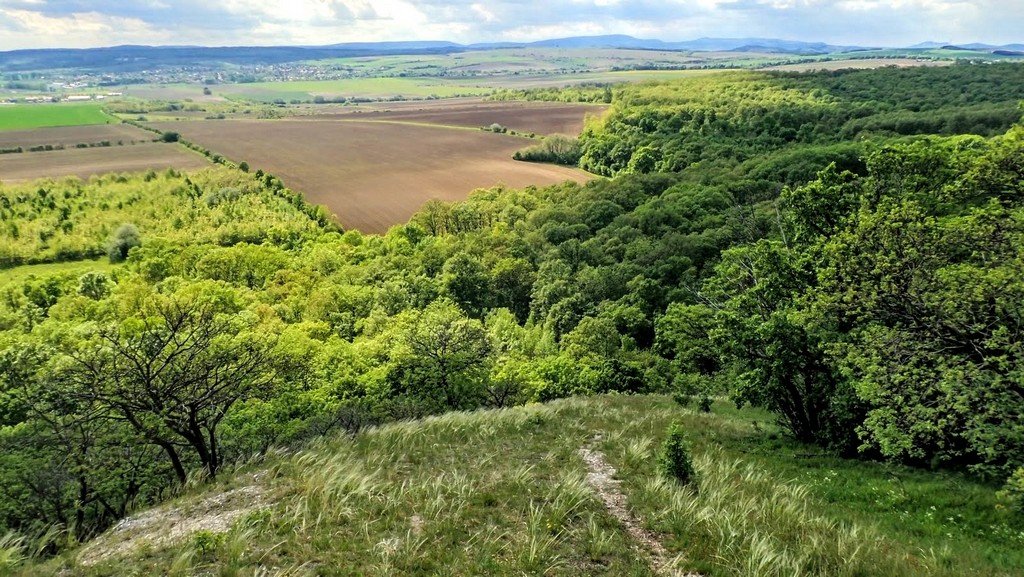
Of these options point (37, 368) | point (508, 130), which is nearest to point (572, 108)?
point (508, 130)

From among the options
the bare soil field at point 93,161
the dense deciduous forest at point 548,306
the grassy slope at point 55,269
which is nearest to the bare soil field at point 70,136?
the bare soil field at point 93,161

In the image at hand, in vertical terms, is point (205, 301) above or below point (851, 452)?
below

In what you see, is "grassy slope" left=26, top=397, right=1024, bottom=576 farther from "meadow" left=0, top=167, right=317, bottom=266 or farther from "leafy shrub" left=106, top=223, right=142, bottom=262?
"leafy shrub" left=106, top=223, right=142, bottom=262

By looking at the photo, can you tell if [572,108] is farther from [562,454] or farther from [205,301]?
[562,454]

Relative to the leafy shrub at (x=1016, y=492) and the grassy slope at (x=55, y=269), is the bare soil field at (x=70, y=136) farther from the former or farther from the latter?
the leafy shrub at (x=1016, y=492)

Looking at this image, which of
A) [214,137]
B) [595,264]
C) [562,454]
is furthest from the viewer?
[214,137]

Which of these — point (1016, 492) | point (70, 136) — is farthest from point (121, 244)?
point (1016, 492)

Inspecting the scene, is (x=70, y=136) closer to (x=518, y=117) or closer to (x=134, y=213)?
(x=134, y=213)
